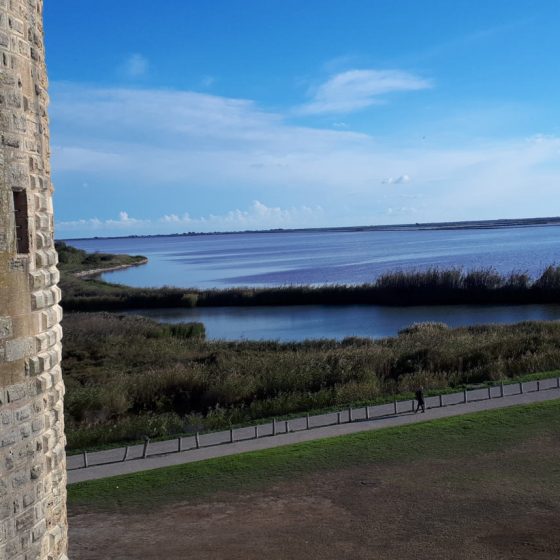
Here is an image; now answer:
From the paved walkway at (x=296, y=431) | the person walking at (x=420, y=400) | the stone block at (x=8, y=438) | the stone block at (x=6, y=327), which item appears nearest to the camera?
the stone block at (x=8, y=438)

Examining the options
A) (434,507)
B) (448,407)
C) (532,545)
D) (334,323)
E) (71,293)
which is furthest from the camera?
(71,293)

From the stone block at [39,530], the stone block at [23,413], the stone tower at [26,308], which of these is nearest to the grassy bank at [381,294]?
the stone tower at [26,308]

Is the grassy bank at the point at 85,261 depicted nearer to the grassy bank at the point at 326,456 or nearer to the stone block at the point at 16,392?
the grassy bank at the point at 326,456

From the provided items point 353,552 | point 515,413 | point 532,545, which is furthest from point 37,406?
point 515,413

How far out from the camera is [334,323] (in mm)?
44531

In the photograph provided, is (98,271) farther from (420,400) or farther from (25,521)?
(25,521)

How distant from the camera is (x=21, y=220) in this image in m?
6.71

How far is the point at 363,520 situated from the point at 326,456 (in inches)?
134

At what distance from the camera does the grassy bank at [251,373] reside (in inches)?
810

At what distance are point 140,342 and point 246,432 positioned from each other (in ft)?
55.1

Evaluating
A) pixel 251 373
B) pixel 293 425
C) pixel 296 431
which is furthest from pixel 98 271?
pixel 296 431

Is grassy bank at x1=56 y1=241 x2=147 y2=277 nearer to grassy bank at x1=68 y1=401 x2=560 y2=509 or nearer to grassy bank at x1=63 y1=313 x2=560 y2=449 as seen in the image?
grassy bank at x1=63 y1=313 x2=560 y2=449

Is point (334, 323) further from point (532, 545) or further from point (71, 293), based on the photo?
point (532, 545)

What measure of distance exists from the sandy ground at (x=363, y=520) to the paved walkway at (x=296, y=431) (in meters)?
2.28
